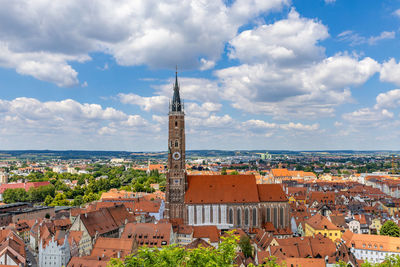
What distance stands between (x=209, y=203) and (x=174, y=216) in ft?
29.0

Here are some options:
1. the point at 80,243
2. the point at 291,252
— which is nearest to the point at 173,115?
the point at 80,243

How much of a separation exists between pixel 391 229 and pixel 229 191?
3757 centimetres

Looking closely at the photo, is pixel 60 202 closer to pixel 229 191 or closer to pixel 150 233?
pixel 150 233

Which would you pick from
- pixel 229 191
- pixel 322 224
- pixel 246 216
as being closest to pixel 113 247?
pixel 229 191

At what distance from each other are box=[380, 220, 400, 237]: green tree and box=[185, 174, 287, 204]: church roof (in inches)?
907

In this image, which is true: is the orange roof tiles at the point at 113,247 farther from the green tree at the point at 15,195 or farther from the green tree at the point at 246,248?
the green tree at the point at 15,195

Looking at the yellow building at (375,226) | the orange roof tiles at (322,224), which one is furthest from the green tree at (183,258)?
the yellow building at (375,226)

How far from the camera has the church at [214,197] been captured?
89062 millimetres

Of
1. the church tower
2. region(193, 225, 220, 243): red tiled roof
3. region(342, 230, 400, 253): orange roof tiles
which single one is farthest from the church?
region(342, 230, 400, 253): orange roof tiles

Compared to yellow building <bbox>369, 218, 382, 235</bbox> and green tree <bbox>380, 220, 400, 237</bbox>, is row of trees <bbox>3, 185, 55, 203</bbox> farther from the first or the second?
green tree <bbox>380, 220, 400, 237</bbox>

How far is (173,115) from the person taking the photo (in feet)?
301

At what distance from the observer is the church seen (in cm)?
8906

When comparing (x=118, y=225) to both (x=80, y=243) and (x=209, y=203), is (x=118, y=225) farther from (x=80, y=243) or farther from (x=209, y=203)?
(x=209, y=203)

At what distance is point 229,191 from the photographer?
3575 inches
